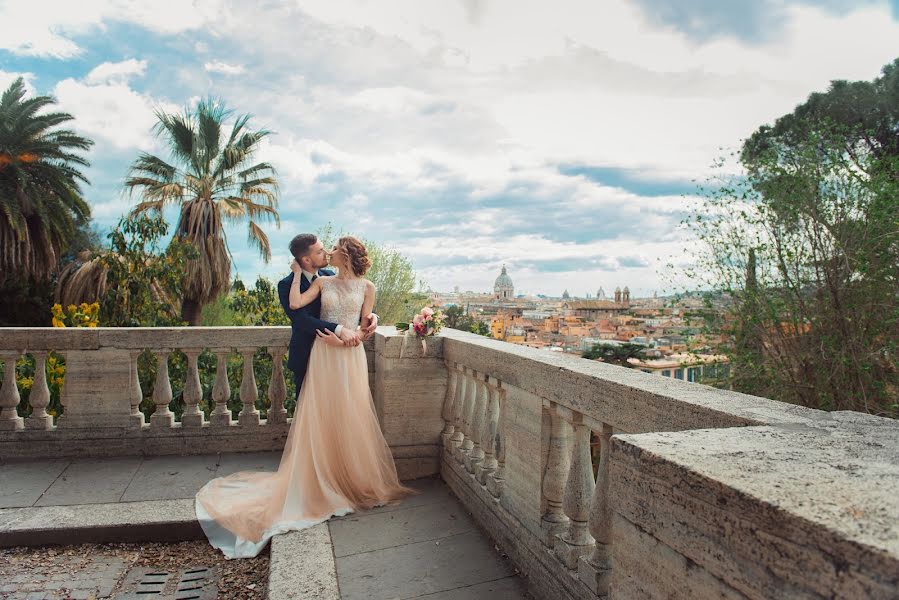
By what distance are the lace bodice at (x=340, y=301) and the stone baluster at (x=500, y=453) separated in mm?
1267

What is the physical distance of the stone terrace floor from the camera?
2863mm

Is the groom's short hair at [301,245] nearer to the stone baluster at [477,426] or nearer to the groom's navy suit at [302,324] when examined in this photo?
the groom's navy suit at [302,324]

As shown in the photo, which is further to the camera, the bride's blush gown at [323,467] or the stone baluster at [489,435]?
the bride's blush gown at [323,467]

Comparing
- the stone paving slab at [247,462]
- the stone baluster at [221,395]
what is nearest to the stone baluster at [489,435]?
the stone paving slab at [247,462]

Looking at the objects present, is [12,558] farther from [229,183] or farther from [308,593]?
[229,183]

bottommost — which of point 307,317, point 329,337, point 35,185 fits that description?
point 329,337

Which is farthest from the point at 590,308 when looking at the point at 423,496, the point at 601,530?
the point at 601,530

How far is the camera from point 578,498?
8.13ft

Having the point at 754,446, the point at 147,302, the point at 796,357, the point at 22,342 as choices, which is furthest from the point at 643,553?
the point at 147,302

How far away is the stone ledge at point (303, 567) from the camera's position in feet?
9.21

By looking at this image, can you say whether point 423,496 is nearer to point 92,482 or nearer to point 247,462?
point 247,462

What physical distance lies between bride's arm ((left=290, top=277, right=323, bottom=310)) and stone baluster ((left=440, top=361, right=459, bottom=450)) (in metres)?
1.06

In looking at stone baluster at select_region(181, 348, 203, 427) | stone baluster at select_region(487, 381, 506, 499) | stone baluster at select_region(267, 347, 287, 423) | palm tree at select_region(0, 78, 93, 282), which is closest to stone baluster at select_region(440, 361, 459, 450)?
stone baluster at select_region(487, 381, 506, 499)

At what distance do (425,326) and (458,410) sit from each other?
25.2 inches
